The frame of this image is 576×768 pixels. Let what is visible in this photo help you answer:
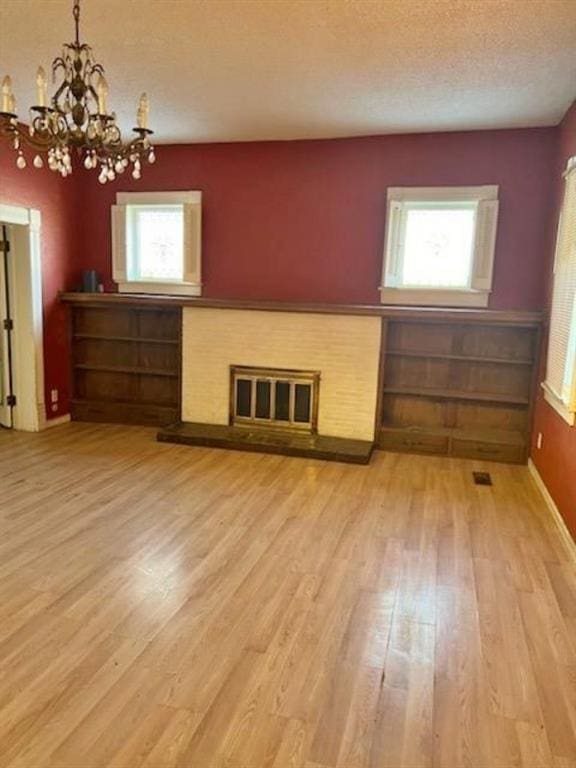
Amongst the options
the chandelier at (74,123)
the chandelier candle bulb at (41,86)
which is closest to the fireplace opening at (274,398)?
the chandelier at (74,123)

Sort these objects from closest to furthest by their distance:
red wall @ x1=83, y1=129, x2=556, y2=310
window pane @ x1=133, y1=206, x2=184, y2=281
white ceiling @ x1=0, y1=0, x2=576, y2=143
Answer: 1. white ceiling @ x1=0, y1=0, x2=576, y2=143
2. red wall @ x1=83, y1=129, x2=556, y2=310
3. window pane @ x1=133, y1=206, x2=184, y2=281

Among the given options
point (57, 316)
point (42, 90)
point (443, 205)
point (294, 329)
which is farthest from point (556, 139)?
point (57, 316)

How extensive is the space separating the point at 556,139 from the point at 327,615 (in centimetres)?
412

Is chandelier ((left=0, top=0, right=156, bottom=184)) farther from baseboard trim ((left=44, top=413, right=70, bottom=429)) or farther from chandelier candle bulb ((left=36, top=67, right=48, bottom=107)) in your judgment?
baseboard trim ((left=44, top=413, right=70, bottom=429))

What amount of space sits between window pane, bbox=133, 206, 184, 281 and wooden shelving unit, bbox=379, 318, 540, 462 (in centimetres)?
227

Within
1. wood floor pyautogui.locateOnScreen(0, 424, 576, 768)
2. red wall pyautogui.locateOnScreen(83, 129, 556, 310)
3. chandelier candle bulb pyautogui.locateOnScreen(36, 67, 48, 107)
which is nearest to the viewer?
wood floor pyautogui.locateOnScreen(0, 424, 576, 768)

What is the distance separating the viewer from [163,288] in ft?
18.0

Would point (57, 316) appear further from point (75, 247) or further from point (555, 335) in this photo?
point (555, 335)

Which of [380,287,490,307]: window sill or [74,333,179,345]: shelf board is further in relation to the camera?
[74,333,179,345]: shelf board

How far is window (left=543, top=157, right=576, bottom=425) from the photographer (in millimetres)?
3202

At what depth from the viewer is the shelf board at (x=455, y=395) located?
4.68 metres

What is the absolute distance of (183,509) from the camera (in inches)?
138

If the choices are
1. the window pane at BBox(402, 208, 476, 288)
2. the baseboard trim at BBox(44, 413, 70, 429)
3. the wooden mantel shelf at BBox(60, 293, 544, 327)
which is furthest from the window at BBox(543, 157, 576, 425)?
the baseboard trim at BBox(44, 413, 70, 429)

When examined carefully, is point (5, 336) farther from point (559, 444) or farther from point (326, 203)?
point (559, 444)
